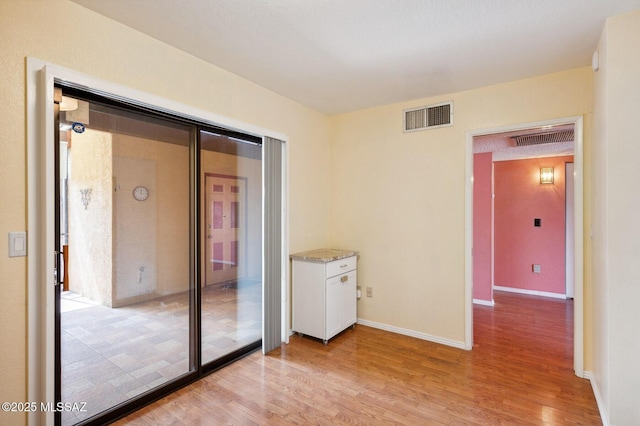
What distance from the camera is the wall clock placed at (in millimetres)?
2244

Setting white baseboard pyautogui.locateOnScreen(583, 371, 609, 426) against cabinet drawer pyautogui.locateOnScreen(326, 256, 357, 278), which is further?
cabinet drawer pyautogui.locateOnScreen(326, 256, 357, 278)

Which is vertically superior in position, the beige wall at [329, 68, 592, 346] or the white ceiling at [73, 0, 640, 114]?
the white ceiling at [73, 0, 640, 114]

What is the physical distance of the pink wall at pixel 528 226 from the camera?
521cm

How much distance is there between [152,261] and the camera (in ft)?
7.68

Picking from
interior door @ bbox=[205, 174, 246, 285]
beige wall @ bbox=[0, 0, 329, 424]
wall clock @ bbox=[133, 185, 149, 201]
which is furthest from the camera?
interior door @ bbox=[205, 174, 246, 285]

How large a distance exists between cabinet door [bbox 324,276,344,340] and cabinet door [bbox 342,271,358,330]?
49 millimetres

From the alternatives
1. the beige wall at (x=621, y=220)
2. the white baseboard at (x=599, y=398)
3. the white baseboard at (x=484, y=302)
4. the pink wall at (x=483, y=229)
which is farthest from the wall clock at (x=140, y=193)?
the white baseboard at (x=484, y=302)

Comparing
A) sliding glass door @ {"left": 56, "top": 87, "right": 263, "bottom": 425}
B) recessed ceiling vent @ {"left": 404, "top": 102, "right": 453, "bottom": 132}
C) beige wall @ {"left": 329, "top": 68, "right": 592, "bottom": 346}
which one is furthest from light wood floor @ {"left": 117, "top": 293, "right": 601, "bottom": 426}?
recessed ceiling vent @ {"left": 404, "top": 102, "right": 453, "bottom": 132}

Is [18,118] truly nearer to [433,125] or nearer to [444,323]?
[433,125]

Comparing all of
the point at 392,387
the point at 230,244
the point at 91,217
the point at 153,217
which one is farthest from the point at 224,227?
the point at 392,387

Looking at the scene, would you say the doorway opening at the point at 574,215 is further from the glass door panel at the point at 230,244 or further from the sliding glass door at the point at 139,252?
the sliding glass door at the point at 139,252

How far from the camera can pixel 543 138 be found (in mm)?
4133

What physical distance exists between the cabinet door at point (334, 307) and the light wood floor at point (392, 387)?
152mm

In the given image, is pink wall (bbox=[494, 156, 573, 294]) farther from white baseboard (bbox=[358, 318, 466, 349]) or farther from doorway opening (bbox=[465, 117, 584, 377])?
white baseboard (bbox=[358, 318, 466, 349])
